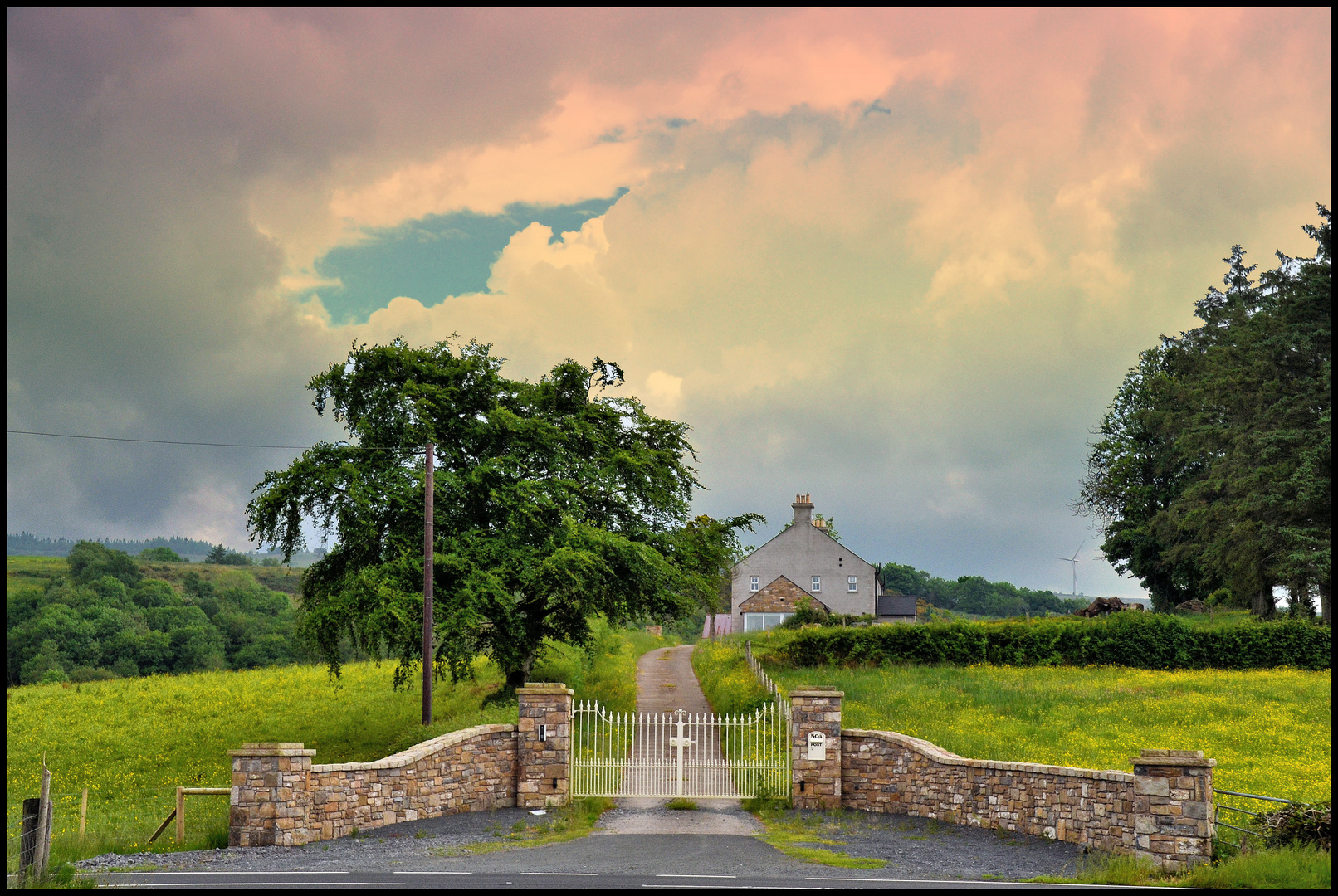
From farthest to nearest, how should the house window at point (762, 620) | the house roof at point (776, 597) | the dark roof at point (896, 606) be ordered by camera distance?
1. the dark roof at point (896, 606)
2. the house roof at point (776, 597)
3. the house window at point (762, 620)

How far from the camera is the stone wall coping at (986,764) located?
14.5 m

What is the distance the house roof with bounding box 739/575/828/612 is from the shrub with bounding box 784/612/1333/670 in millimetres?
25156

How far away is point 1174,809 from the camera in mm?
13422

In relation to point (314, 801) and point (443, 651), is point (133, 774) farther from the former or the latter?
point (314, 801)

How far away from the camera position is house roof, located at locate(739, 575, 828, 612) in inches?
2432

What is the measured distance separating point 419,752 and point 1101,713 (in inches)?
750

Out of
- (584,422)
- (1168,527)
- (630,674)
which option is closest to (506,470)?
(584,422)

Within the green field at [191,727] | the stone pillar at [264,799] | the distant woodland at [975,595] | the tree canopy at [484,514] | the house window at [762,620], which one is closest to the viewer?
the stone pillar at [264,799]

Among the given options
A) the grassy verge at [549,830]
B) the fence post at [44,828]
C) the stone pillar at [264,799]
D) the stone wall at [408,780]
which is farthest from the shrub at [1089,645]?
the fence post at [44,828]

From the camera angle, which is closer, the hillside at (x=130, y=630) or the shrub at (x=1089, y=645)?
the shrub at (x=1089, y=645)

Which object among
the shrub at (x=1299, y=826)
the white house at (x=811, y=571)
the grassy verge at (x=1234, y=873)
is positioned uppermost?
the white house at (x=811, y=571)

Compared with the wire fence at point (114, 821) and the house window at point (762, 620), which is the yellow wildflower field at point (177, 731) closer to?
the wire fence at point (114, 821)

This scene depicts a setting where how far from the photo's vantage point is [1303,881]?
36.6 ft

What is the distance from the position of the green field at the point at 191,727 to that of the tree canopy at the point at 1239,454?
28.5 m
